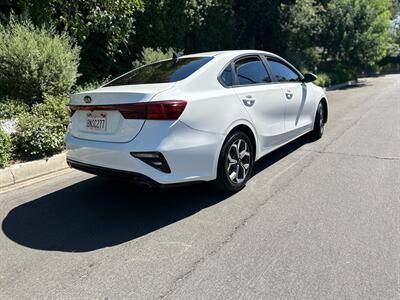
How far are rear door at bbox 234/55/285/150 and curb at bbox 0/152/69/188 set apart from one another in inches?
112

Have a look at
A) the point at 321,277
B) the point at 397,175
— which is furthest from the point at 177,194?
the point at 397,175

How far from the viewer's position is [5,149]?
5.12 m

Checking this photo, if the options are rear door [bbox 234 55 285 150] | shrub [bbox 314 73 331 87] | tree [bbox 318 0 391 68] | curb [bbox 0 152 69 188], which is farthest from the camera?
tree [bbox 318 0 391 68]

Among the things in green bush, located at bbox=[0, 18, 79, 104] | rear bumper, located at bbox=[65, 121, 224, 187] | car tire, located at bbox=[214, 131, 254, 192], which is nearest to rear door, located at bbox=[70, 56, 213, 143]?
rear bumper, located at bbox=[65, 121, 224, 187]

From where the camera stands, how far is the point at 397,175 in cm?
489

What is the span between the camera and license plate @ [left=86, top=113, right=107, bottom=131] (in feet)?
13.0

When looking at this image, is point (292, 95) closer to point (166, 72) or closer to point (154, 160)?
point (166, 72)

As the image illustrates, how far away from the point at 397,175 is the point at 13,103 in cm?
649

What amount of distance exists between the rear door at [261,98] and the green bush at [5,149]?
3.13 metres

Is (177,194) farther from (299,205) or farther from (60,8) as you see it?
(60,8)

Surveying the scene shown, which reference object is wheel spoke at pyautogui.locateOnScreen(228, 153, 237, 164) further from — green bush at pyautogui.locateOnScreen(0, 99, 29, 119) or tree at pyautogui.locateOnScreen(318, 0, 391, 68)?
tree at pyautogui.locateOnScreen(318, 0, 391, 68)

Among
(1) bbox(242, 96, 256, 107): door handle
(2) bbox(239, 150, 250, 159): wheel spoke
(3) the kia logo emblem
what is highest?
(3) the kia logo emblem

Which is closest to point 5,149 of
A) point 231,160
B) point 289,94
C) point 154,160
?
point 154,160

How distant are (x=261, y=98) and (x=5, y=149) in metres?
3.42
